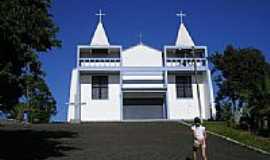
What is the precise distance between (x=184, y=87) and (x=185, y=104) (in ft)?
6.34

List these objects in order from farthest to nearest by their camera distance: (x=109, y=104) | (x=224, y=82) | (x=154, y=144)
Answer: (x=109, y=104)
(x=224, y=82)
(x=154, y=144)

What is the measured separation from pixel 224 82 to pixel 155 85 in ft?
29.1

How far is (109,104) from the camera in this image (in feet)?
146

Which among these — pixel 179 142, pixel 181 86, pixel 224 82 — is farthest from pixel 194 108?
pixel 179 142

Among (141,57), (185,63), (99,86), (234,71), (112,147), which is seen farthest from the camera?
(141,57)

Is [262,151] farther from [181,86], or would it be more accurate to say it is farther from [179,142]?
[181,86]

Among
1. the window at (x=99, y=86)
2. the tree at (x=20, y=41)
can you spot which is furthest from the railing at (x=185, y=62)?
the tree at (x=20, y=41)

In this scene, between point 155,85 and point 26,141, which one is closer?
point 26,141

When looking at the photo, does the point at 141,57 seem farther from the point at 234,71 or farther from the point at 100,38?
the point at 234,71

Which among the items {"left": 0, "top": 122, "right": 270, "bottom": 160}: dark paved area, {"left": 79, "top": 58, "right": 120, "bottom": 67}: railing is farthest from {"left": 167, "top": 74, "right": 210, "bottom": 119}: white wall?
{"left": 0, "top": 122, "right": 270, "bottom": 160}: dark paved area

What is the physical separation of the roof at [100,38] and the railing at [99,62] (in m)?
1.81

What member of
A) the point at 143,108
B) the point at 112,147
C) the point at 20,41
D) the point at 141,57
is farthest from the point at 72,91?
the point at 20,41

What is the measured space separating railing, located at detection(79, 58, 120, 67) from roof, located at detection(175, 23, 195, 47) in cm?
640

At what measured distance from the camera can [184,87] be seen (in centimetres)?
4603
